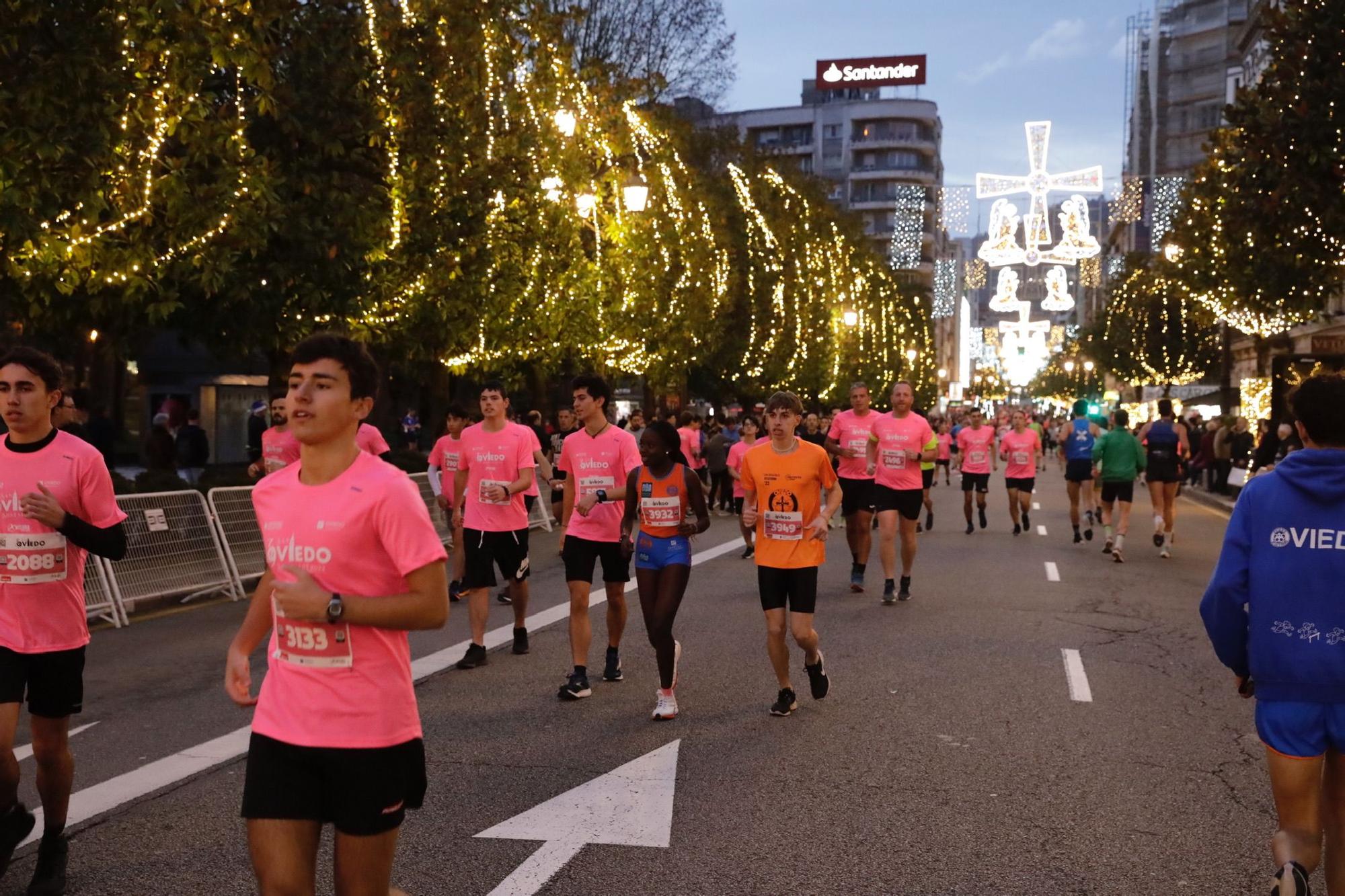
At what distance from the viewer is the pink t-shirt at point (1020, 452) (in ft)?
73.4

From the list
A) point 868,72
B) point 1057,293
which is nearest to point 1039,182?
point 1057,293

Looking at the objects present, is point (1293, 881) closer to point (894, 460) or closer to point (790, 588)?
point (790, 588)

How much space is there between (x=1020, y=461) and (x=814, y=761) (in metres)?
→ 15.9

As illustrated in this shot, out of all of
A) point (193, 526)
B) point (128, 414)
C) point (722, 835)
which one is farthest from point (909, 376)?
point (722, 835)

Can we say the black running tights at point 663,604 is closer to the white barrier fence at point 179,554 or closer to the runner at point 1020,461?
the white barrier fence at point 179,554

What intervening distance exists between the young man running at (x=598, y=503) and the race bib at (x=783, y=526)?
3.21 feet

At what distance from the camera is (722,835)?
6055 mm

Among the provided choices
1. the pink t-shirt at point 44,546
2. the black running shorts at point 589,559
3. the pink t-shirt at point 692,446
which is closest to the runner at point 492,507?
the black running shorts at point 589,559

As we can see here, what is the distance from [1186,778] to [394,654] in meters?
4.87

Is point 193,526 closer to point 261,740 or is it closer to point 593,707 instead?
point 593,707

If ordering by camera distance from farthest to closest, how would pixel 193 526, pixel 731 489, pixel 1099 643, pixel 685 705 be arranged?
pixel 731 489 < pixel 193 526 < pixel 1099 643 < pixel 685 705

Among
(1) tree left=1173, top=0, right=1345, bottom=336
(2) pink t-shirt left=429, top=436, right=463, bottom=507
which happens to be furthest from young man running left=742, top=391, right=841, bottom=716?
(1) tree left=1173, top=0, right=1345, bottom=336

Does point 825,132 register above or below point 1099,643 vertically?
above

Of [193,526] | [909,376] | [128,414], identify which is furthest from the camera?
[909,376]
